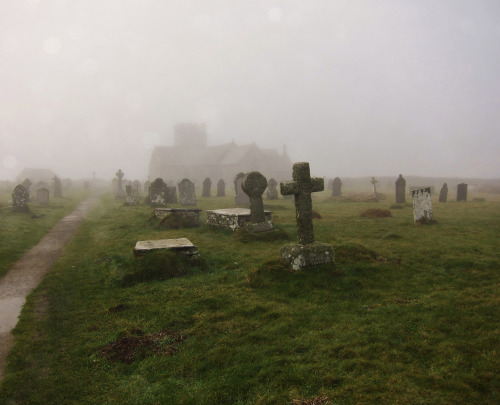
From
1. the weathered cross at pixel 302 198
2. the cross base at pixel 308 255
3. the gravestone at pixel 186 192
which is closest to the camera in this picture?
the cross base at pixel 308 255

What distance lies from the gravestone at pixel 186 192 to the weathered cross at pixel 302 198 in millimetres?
16324

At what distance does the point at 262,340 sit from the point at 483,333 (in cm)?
303

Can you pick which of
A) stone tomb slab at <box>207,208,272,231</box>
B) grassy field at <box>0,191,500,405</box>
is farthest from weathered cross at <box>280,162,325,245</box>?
stone tomb slab at <box>207,208,272,231</box>

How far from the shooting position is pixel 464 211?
61.7ft

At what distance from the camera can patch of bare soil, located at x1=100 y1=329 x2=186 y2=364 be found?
16.8 feet

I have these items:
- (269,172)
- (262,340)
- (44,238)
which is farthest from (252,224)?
(269,172)

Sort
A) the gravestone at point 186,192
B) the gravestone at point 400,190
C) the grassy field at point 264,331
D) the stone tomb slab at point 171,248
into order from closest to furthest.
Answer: the grassy field at point 264,331
the stone tomb slab at point 171,248
the gravestone at point 400,190
the gravestone at point 186,192

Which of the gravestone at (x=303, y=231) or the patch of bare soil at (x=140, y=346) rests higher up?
the gravestone at (x=303, y=231)

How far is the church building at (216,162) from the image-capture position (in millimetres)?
63594

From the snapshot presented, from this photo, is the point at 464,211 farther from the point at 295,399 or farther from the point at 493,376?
the point at 295,399

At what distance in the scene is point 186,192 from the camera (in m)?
24.3

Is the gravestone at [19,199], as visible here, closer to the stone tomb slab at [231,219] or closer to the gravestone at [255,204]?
the stone tomb slab at [231,219]

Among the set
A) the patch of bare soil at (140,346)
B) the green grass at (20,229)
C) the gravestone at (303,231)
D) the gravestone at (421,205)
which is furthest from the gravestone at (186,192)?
the patch of bare soil at (140,346)

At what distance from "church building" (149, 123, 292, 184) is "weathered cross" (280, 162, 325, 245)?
53.0 meters
